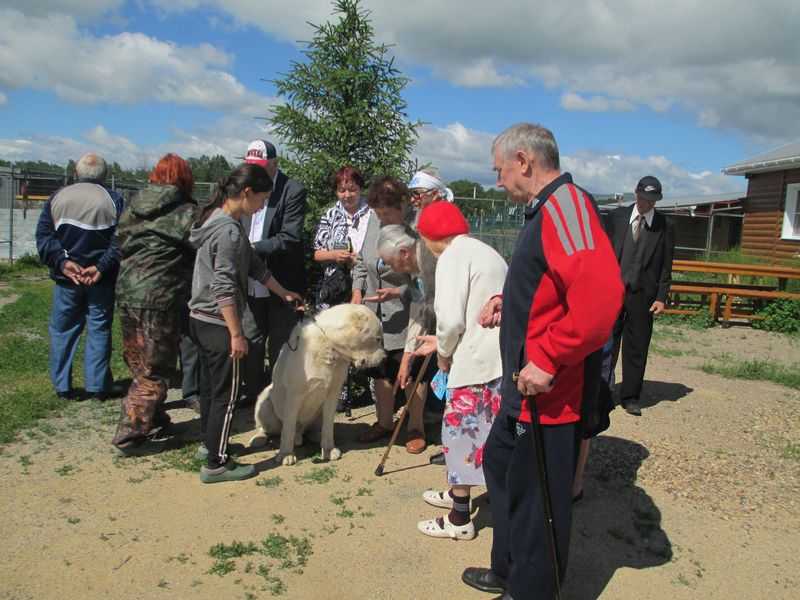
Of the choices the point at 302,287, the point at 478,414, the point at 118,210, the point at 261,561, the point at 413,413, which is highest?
the point at 118,210

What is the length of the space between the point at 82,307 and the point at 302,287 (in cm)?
→ 204

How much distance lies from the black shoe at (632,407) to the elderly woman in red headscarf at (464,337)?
10.9 feet

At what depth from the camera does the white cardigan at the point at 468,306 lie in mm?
3385

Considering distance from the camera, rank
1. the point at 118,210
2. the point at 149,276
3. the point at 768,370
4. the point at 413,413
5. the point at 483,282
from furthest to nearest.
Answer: the point at 768,370
the point at 118,210
the point at 413,413
the point at 149,276
the point at 483,282

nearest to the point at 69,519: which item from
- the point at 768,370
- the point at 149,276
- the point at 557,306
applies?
the point at 149,276

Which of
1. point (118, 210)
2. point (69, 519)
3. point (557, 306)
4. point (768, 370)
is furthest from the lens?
point (768, 370)

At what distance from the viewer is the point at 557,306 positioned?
8.52ft

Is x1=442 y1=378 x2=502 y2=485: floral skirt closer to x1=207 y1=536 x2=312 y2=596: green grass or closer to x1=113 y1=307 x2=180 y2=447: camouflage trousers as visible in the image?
x1=207 y1=536 x2=312 y2=596: green grass

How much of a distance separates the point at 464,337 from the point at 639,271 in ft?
11.7

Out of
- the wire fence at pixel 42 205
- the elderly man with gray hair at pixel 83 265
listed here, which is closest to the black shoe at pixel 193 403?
the elderly man with gray hair at pixel 83 265

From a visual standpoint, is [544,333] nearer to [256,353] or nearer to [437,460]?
[437,460]

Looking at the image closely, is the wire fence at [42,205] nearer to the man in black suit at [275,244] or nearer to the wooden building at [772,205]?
the wooden building at [772,205]

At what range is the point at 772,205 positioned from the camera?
19719 millimetres

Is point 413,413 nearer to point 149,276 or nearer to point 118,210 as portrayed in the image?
point 149,276
